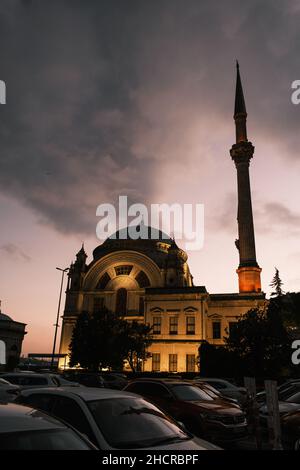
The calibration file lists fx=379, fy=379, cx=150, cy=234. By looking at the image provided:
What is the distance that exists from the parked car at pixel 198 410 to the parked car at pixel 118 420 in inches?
112

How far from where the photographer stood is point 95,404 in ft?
18.6

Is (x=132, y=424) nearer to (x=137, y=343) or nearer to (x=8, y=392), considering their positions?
(x=8, y=392)

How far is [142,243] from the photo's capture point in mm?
64188

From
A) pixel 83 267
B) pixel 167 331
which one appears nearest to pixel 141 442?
pixel 167 331

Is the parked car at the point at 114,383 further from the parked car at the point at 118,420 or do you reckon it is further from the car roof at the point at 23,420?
the car roof at the point at 23,420

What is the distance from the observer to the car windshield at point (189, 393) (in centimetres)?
1020

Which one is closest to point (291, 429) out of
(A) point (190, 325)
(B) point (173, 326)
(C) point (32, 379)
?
(C) point (32, 379)

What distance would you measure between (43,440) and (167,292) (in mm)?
43735

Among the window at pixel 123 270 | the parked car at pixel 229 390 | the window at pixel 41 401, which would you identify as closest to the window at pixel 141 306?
the window at pixel 123 270

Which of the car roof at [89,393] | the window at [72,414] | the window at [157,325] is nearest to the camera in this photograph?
→ the window at [72,414]

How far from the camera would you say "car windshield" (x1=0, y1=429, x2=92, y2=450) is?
3.22m

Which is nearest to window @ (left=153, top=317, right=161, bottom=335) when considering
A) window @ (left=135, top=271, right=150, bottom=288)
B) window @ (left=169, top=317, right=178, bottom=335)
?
window @ (left=169, top=317, right=178, bottom=335)

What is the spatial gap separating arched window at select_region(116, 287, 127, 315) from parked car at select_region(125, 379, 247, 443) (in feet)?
139

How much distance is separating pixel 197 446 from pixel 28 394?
357cm
